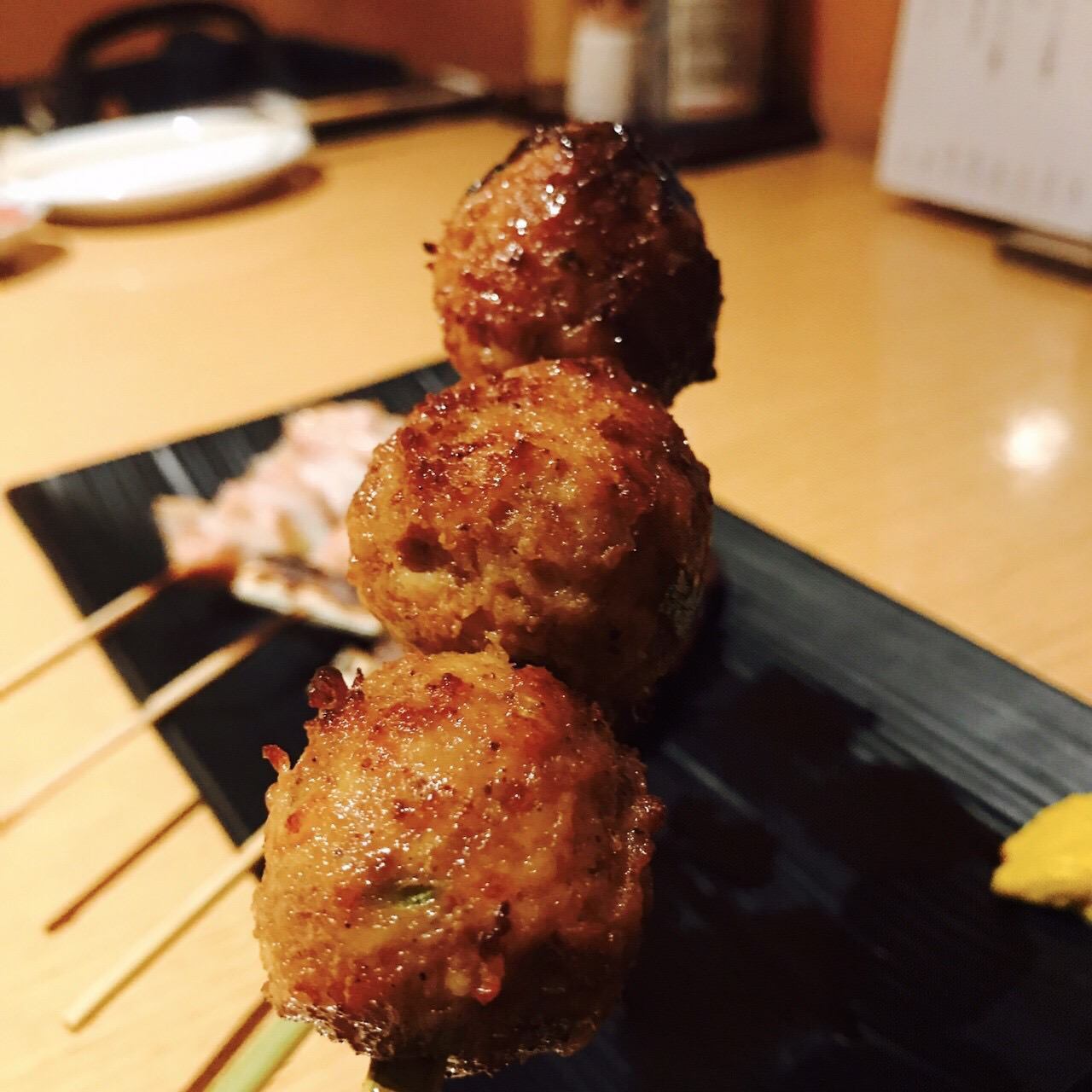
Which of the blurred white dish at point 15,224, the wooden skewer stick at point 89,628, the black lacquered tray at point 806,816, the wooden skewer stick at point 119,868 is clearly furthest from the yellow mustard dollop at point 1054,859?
the blurred white dish at point 15,224

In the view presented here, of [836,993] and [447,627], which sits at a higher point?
[447,627]

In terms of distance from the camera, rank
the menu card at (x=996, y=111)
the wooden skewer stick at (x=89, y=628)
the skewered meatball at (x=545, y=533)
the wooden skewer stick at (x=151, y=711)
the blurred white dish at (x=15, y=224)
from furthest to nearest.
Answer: the blurred white dish at (x=15, y=224), the menu card at (x=996, y=111), the wooden skewer stick at (x=89, y=628), the wooden skewer stick at (x=151, y=711), the skewered meatball at (x=545, y=533)

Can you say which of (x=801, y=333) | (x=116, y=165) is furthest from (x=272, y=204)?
(x=801, y=333)

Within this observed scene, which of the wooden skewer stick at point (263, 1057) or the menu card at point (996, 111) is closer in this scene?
the wooden skewer stick at point (263, 1057)

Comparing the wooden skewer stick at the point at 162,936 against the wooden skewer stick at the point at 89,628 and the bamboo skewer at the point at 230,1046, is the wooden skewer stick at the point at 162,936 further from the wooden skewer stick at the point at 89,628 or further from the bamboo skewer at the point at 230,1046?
the wooden skewer stick at the point at 89,628

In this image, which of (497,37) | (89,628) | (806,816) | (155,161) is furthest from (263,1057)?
(497,37)

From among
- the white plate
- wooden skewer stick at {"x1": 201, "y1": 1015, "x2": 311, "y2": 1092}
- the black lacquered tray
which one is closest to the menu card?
the black lacquered tray

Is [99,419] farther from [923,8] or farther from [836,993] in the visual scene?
[923,8]
